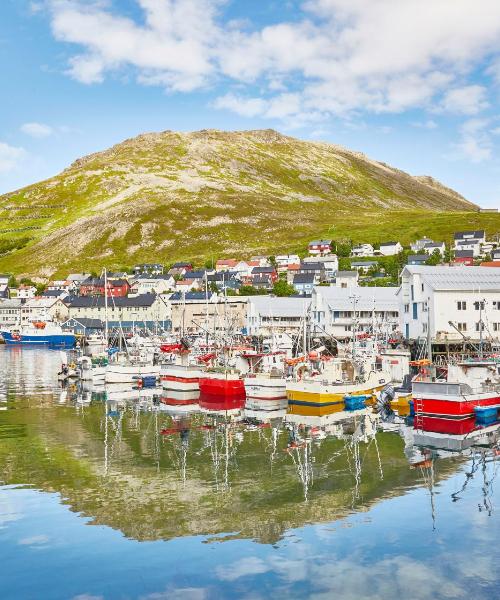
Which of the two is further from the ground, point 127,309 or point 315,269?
point 315,269

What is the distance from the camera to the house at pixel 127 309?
17475 cm

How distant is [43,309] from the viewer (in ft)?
623

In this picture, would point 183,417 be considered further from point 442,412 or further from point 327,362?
point 442,412

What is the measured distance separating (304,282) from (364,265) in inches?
1003

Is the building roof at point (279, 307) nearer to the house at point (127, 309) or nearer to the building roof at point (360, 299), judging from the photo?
the building roof at point (360, 299)

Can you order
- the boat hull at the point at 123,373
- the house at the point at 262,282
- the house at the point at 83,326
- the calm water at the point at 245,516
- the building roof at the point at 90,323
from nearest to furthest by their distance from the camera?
the calm water at the point at 245,516
the boat hull at the point at 123,373
the house at the point at 83,326
the building roof at the point at 90,323
the house at the point at 262,282

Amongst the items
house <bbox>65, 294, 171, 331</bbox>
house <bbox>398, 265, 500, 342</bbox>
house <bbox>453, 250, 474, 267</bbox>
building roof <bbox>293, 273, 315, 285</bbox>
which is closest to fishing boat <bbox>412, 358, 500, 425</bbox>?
house <bbox>398, 265, 500, 342</bbox>

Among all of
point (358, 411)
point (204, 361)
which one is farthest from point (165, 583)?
point (204, 361)

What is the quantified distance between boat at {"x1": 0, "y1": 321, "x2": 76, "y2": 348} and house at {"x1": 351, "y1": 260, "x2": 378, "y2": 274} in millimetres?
83993

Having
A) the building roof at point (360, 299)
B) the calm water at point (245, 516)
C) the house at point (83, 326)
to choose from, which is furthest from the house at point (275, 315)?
the calm water at point (245, 516)

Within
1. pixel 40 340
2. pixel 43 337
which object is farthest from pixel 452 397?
pixel 40 340

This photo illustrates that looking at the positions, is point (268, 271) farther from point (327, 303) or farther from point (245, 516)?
point (245, 516)

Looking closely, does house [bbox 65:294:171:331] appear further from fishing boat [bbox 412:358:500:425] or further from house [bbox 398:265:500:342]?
fishing boat [bbox 412:358:500:425]

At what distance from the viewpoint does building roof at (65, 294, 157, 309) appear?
180 metres
